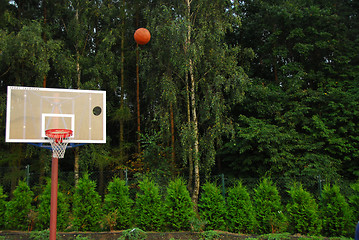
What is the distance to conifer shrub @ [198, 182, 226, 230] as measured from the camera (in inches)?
318

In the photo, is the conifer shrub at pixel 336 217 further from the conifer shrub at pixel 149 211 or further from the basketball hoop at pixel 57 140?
the basketball hoop at pixel 57 140

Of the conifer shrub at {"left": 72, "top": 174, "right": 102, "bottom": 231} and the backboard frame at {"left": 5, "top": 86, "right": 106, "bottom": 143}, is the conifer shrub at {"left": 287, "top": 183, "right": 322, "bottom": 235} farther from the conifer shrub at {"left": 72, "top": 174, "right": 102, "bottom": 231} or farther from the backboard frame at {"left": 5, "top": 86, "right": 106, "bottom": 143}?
the backboard frame at {"left": 5, "top": 86, "right": 106, "bottom": 143}

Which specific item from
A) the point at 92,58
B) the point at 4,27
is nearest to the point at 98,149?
the point at 92,58

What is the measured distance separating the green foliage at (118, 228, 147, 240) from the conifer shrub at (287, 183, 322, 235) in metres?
3.92

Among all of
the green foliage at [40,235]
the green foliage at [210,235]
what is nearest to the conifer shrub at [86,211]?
the green foliage at [40,235]

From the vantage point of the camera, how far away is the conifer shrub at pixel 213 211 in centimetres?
807

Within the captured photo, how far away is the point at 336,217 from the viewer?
7.86 m

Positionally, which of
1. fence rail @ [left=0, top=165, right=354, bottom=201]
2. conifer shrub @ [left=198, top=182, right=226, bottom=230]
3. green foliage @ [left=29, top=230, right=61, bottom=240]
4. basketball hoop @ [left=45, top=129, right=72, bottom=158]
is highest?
basketball hoop @ [left=45, top=129, right=72, bottom=158]

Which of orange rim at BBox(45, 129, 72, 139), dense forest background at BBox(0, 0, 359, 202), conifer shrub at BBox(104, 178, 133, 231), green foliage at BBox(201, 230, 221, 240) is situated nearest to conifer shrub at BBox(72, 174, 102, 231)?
conifer shrub at BBox(104, 178, 133, 231)

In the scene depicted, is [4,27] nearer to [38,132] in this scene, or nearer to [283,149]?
[38,132]

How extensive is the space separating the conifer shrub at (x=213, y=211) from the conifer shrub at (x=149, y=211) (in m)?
1.15

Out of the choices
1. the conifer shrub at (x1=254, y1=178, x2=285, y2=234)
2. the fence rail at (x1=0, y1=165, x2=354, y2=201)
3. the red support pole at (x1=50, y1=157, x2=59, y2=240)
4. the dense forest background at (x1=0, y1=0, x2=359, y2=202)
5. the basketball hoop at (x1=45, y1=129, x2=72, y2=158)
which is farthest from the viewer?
the dense forest background at (x1=0, y1=0, x2=359, y2=202)

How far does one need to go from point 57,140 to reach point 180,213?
12.1 ft

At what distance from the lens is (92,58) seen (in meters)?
13.7
